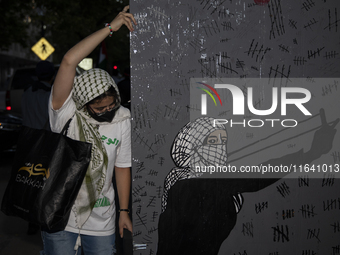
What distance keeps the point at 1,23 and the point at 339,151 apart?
1441 centimetres

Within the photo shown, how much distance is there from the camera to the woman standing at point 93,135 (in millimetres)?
2355

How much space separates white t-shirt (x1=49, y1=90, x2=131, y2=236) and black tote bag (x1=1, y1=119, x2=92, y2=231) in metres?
0.11

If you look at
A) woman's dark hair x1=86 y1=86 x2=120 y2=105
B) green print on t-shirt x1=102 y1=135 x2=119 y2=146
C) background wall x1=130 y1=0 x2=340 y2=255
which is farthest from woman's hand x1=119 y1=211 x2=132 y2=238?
woman's dark hair x1=86 y1=86 x2=120 y2=105

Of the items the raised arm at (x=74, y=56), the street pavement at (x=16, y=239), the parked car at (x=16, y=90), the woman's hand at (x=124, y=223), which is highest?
the parked car at (x=16, y=90)

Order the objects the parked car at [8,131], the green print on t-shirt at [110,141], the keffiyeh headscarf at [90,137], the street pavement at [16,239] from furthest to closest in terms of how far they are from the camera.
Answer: the parked car at [8,131], the street pavement at [16,239], the green print on t-shirt at [110,141], the keffiyeh headscarf at [90,137]

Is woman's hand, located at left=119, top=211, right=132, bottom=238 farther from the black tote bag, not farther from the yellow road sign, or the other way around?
the yellow road sign

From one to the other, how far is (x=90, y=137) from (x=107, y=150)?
5.8 inches

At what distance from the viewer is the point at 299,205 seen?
2477mm

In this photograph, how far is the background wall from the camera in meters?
2.36

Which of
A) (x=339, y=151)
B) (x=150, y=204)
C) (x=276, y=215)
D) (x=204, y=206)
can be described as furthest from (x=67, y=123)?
(x=339, y=151)

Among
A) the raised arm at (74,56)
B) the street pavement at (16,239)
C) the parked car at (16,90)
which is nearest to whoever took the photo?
Result: the raised arm at (74,56)

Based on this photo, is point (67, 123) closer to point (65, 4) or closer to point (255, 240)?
point (255, 240)

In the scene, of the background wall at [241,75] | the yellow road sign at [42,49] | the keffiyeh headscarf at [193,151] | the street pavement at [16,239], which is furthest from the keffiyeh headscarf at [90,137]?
the yellow road sign at [42,49]

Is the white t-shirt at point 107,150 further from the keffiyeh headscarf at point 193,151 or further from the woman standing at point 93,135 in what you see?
the keffiyeh headscarf at point 193,151
